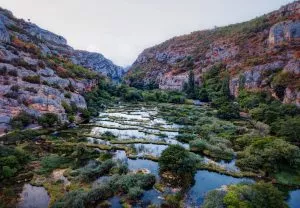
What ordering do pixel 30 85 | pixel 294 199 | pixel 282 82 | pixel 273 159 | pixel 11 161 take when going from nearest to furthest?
pixel 294 199 → pixel 11 161 → pixel 273 159 → pixel 30 85 → pixel 282 82

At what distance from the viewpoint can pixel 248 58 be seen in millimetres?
118875

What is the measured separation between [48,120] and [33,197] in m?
32.5

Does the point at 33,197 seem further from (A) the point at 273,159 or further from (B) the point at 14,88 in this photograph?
(B) the point at 14,88

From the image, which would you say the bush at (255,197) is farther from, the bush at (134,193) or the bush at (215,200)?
the bush at (134,193)

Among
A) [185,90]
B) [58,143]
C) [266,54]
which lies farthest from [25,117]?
[266,54]

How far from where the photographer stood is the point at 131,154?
44.7m

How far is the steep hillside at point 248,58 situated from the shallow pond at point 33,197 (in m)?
Answer: 63.9

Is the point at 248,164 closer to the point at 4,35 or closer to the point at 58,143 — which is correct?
the point at 58,143

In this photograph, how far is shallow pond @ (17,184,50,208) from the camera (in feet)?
93.1

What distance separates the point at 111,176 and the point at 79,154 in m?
11.7

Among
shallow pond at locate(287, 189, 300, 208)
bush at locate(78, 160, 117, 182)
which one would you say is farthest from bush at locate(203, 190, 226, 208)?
bush at locate(78, 160, 117, 182)

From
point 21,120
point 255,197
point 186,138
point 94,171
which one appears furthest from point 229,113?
point 21,120

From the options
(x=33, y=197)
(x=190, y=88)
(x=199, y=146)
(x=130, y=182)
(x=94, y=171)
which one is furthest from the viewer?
(x=190, y=88)

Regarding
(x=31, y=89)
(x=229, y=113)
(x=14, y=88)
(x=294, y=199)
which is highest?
(x=14, y=88)
